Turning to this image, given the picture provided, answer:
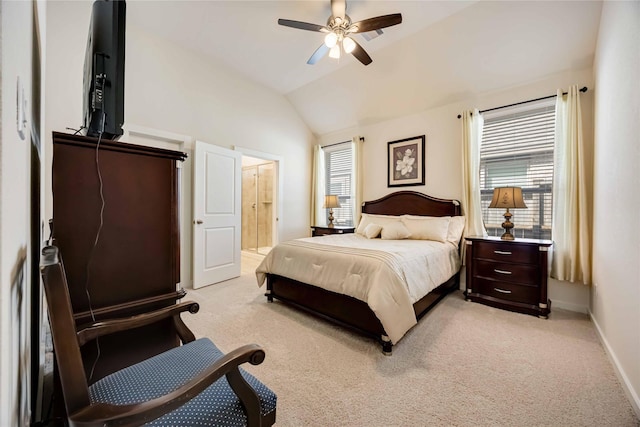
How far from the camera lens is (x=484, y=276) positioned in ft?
10.0

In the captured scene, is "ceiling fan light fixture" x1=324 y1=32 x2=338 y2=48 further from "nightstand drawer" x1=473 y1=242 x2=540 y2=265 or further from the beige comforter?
"nightstand drawer" x1=473 y1=242 x2=540 y2=265

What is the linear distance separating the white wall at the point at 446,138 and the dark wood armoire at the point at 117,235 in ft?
11.9

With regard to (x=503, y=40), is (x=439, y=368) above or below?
below

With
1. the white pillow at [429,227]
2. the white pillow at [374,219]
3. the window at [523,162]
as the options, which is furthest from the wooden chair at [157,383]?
the window at [523,162]

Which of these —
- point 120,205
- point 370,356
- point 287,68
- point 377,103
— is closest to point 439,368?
point 370,356

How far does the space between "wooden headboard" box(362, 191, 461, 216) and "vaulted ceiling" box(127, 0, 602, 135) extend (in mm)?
1383

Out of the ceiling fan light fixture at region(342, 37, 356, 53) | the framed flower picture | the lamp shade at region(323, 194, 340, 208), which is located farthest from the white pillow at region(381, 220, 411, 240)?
the ceiling fan light fixture at region(342, 37, 356, 53)

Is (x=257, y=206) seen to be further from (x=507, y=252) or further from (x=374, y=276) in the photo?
(x=507, y=252)

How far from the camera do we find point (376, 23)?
2.37 m

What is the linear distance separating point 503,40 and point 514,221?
2.16m

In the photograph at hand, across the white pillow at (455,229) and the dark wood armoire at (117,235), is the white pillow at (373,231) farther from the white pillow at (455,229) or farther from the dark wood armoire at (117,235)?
the dark wood armoire at (117,235)

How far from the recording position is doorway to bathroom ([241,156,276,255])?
6.49 meters

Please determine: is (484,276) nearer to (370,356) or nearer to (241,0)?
(370,356)

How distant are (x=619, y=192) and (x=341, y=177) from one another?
3961mm
